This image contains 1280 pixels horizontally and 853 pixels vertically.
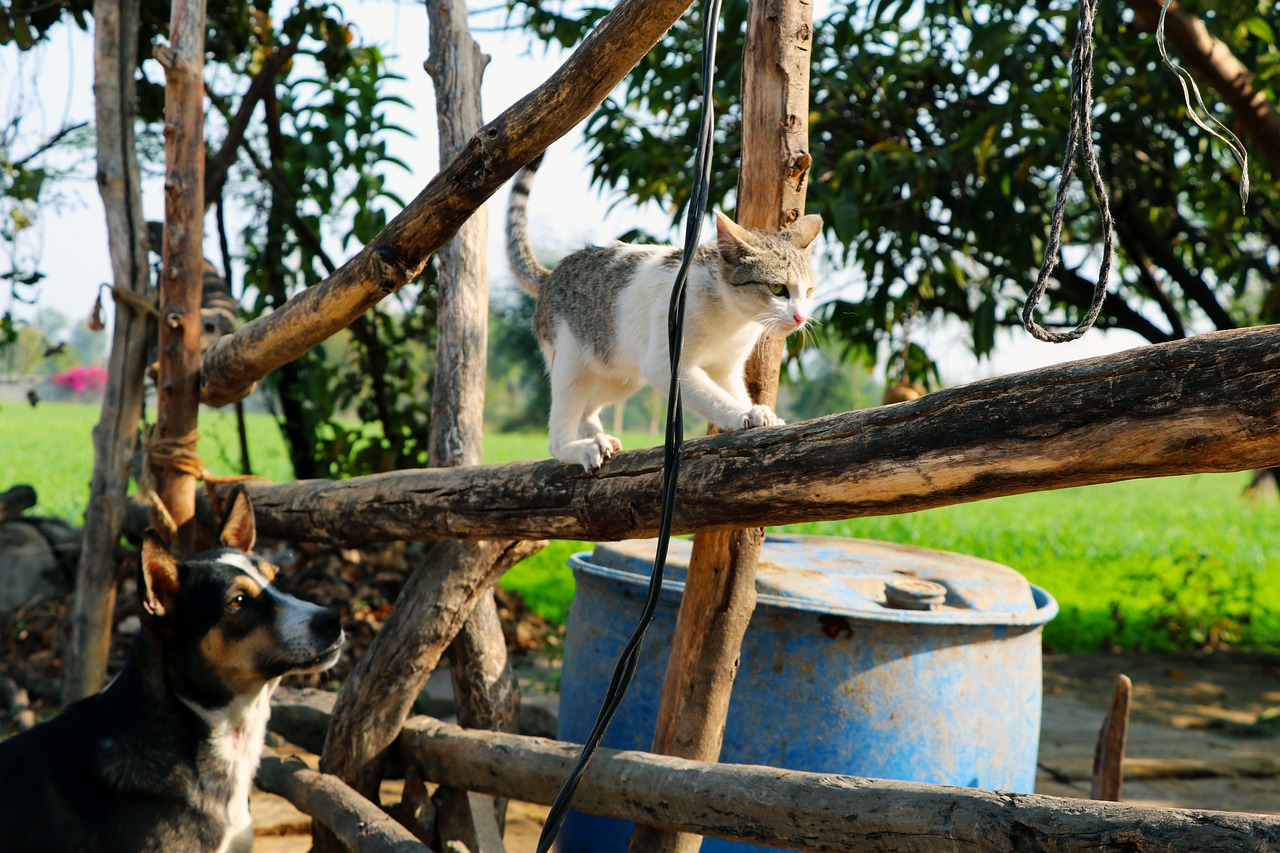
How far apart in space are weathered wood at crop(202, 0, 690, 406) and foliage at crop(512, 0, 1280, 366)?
1.95m

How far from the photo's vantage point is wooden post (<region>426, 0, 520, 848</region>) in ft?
10.3

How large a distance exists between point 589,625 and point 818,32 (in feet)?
10.7

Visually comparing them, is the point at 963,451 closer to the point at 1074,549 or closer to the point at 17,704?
the point at 17,704

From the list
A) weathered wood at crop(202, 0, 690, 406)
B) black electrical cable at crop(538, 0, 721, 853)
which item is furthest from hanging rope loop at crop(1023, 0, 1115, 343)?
weathered wood at crop(202, 0, 690, 406)

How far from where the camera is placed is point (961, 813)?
172 centimetres

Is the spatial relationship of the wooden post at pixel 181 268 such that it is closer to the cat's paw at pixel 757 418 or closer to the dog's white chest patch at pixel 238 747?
the dog's white chest patch at pixel 238 747

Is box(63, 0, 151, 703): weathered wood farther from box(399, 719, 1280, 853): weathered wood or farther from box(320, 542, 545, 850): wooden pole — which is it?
box(399, 719, 1280, 853): weathered wood

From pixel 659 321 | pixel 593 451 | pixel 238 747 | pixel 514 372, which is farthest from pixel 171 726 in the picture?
pixel 514 372

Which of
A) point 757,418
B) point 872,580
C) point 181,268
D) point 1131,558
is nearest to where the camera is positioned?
point 757,418

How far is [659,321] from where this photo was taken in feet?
7.23

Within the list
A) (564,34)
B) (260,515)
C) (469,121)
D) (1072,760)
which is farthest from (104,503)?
(1072,760)

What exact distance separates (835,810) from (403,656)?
1.47m

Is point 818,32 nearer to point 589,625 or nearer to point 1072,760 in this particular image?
point 589,625

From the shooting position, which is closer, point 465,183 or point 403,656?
point 465,183
